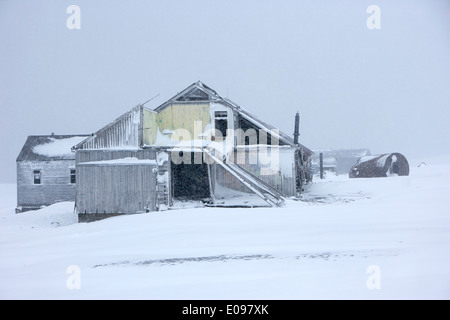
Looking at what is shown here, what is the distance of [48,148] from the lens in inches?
1276

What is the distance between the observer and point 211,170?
2148 centimetres

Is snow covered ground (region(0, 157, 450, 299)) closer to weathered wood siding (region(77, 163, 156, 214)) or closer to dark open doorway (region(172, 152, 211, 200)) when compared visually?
weathered wood siding (region(77, 163, 156, 214))

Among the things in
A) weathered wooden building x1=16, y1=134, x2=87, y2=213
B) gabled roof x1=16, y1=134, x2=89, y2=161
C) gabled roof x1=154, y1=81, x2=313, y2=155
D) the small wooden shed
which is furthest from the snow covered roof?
Result: gabled roof x1=154, y1=81, x2=313, y2=155

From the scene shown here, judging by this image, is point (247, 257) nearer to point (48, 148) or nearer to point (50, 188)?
point (50, 188)

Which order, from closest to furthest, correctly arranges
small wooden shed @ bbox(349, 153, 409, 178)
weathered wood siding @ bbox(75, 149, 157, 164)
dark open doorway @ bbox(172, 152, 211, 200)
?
weathered wood siding @ bbox(75, 149, 157, 164) → dark open doorway @ bbox(172, 152, 211, 200) → small wooden shed @ bbox(349, 153, 409, 178)

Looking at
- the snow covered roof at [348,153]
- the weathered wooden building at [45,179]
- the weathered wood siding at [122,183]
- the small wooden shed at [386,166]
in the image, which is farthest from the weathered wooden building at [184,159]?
the snow covered roof at [348,153]

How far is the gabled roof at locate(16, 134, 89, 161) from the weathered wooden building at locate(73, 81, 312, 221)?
42.6 feet

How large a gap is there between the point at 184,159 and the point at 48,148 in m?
16.6

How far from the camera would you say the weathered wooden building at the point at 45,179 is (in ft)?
103

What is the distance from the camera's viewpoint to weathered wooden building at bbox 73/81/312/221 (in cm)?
1956

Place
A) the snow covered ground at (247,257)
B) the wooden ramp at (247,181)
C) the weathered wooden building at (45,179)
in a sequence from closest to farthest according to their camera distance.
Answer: the snow covered ground at (247,257) < the wooden ramp at (247,181) < the weathered wooden building at (45,179)

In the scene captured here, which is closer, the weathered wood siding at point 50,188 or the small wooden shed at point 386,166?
the weathered wood siding at point 50,188

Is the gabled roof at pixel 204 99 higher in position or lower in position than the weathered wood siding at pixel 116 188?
higher

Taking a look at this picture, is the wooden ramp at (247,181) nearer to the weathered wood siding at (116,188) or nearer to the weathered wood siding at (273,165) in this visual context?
the weathered wood siding at (273,165)
